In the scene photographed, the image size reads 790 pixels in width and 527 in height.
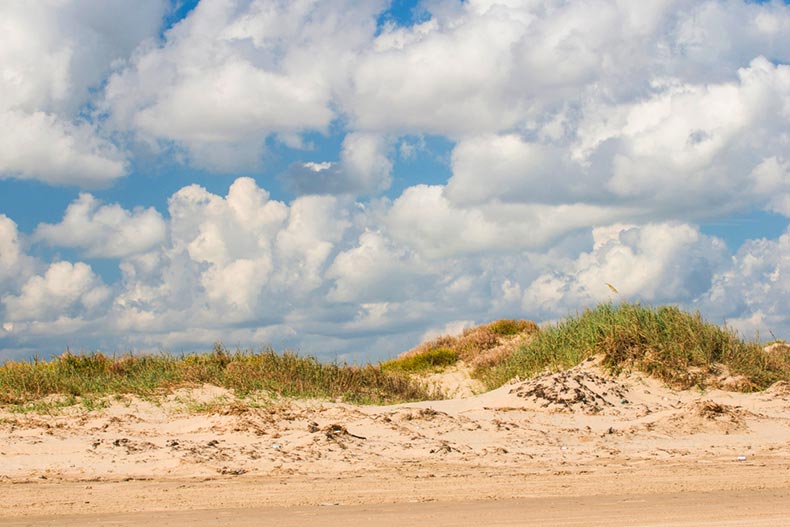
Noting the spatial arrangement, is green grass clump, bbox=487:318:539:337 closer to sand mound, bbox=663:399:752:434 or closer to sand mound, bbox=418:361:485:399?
sand mound, bbox=418:361:485:399

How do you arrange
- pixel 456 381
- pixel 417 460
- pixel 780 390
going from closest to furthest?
pixel 417 460 → pixel 780 390 → pixel 456 381

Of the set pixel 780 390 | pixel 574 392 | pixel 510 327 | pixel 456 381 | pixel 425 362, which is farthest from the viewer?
pixel 510 327

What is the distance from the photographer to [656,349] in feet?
59.1

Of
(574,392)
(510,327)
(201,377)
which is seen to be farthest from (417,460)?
(510,327)

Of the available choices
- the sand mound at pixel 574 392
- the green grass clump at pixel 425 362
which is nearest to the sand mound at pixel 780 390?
the sand mound at pixel 574 392

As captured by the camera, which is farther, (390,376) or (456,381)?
(456,381)

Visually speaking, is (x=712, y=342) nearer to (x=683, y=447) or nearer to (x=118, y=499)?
(x=683, y=447)

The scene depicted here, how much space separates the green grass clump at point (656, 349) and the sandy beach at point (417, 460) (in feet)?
3.49

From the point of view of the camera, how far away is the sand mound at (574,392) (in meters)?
14.9

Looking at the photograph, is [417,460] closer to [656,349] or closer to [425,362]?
[656,349]

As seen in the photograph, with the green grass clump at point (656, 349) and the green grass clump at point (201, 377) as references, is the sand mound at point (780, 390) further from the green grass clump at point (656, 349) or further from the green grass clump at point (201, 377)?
the green grass clump at point (201, 377)

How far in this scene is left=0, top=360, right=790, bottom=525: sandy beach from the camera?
7.80m

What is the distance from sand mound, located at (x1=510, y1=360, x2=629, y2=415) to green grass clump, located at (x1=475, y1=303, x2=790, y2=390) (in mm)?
1511

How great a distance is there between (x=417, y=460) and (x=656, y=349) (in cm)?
884
